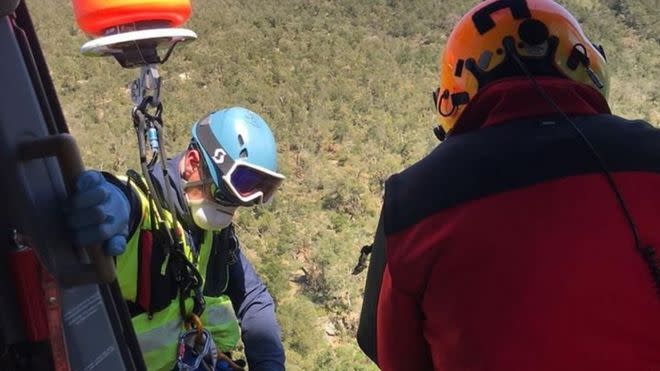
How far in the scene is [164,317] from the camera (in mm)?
2668

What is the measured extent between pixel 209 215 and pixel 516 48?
164 cm

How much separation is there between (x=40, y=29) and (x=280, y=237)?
1321 cm

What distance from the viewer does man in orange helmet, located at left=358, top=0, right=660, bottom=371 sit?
1510mm

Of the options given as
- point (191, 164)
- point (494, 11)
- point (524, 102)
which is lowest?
point (191, 164)

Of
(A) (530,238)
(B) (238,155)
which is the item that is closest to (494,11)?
(A) (530,238)

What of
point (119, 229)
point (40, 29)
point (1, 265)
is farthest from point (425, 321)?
point (40, 29)

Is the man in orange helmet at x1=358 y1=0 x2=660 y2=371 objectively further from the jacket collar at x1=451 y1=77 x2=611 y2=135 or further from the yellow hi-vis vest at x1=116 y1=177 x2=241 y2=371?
the yellow hi-vis vest at x1=116 y1=177 x2=241 y2=371

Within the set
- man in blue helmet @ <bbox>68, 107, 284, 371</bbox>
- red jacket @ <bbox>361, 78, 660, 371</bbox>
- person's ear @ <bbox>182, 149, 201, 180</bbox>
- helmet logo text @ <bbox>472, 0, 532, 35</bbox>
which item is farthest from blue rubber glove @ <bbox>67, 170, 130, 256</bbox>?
person's ear @ <bbox>182, 149, 201, 180</bbox>

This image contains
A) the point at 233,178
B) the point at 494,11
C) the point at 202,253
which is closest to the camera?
the point at 494,11

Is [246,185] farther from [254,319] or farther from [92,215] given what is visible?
[92,215]

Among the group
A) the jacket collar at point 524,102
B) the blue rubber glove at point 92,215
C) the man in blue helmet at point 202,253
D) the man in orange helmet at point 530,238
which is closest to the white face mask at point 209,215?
the man in blue helmet at point 202,253

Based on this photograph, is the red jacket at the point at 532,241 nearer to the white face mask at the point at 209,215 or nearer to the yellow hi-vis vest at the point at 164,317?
A: the yellow hi-vis vest at the point at 164,317

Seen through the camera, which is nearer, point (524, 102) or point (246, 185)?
point (524, 102)

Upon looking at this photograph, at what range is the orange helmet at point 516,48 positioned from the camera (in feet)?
6.27
